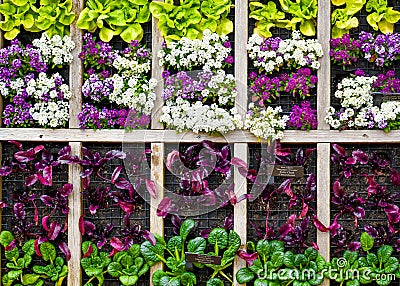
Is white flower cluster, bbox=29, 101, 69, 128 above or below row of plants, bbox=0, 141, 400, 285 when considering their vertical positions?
above

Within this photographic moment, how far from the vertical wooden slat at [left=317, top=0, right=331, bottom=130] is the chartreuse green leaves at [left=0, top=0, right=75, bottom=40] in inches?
41.2

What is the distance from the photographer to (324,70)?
2.33 meters

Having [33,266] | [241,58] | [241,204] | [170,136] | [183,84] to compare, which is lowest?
[33,266]

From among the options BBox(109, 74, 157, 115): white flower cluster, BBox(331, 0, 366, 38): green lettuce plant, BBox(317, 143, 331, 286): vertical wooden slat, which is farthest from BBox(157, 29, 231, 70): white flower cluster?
BBox(317, 143, 331, 286): vertical wooden slat

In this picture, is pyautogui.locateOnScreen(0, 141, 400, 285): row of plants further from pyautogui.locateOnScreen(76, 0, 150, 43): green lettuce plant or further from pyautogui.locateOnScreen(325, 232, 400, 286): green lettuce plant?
pyautogui.locateOnScreen(76, 0, 150, 43): green lettuce plant

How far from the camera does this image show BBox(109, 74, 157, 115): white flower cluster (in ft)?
7.58

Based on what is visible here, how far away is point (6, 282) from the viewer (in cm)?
238

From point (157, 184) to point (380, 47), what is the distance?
3.57 feet

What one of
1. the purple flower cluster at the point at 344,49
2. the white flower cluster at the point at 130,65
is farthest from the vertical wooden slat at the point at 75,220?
the purple flower cluster at the point at 344,49

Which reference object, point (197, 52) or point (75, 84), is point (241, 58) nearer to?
point (197, 52)

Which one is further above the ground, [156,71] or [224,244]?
[156,71]

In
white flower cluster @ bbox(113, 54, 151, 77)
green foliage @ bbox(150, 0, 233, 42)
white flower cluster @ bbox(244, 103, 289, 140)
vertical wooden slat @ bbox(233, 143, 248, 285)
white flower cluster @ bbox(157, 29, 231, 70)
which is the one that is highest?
green foliage @ bbox(150, 0, 233, 42)

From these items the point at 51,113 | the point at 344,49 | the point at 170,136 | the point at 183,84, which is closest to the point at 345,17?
the point at 344,49

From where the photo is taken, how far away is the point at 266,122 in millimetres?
2289
